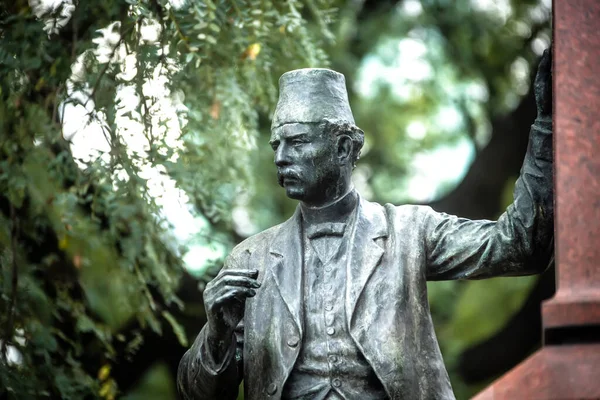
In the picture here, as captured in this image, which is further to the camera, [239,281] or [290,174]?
[290,174]

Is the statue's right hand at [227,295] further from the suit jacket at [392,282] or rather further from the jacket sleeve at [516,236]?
the jacket sleeve at [516,236]

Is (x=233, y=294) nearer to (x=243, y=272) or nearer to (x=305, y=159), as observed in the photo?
(x=243, y=272)

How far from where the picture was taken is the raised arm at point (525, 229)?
6.37 meters

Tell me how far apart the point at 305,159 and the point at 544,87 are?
3.57 feet

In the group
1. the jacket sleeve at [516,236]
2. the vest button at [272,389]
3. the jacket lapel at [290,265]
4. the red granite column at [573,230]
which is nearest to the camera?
the red granite column at [573,230]

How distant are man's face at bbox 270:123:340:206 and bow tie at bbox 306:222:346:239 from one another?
6.1 inches

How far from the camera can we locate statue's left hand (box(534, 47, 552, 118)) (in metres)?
6.37

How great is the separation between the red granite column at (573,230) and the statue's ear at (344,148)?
1.13m

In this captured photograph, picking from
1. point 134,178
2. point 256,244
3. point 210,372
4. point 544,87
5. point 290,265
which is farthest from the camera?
point 134,178

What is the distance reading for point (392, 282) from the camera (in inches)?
259

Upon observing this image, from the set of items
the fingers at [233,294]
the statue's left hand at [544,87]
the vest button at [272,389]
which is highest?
the statue's left hand at [544,87]

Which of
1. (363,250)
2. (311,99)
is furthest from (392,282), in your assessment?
(311,99)

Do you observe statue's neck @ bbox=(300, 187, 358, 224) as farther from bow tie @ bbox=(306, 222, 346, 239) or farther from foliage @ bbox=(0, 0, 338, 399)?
foliage @ bbox=(0, 0, 338, 399)

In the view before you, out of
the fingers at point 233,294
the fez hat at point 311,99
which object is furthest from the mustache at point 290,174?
the fingers at point 233,294
